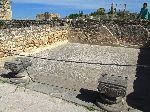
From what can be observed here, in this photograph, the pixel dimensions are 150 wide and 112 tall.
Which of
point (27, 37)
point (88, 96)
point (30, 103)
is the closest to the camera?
point (30, 103)

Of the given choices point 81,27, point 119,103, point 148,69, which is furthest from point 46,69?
point 81,27

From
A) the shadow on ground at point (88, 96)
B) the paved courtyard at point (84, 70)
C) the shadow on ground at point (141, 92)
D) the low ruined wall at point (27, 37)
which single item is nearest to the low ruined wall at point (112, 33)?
the paved courtyard at point (84, 70)

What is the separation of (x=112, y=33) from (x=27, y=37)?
18.3ft

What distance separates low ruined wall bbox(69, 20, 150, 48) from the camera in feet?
45.7

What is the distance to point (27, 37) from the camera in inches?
432

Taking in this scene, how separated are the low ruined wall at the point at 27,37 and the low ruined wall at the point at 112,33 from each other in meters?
0.93

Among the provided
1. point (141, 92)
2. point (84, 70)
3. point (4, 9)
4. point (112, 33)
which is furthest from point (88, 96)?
point (4, 9)

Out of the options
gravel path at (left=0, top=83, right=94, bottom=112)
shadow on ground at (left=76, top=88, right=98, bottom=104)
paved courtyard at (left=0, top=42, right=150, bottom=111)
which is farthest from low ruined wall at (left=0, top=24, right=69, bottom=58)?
shadow on ground at (left=76, top=88, right=98, bottom=104)

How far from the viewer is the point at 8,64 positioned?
628 cm

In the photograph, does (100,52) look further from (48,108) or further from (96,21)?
(48,108)

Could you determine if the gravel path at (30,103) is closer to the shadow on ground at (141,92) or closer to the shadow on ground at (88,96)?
the shadow on ground at (88,96)

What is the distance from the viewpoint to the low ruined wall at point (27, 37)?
932cm

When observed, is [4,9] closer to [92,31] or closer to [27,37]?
[92,31]

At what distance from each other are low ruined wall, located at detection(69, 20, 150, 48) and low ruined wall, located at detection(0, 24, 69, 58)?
3.05 ft
